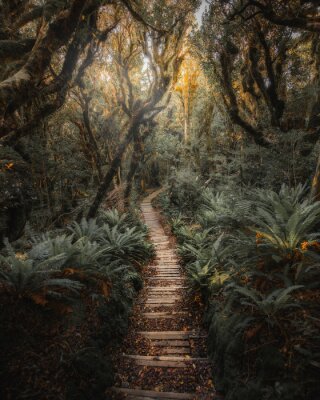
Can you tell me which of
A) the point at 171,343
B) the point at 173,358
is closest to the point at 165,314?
the point at 171,343

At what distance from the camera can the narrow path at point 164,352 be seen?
3420 mm

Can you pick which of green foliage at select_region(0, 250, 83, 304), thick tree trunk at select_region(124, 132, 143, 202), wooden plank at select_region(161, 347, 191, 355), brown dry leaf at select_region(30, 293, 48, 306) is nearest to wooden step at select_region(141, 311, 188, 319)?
wooden plank at select_region(161, 347, 191, 355)

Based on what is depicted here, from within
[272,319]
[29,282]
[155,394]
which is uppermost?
[29,282]

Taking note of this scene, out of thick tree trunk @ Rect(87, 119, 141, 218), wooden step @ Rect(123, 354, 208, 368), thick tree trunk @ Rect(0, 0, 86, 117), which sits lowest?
wooden step @ Rect(123, 354, 208, 368)

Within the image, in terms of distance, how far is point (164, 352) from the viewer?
421 centimetres

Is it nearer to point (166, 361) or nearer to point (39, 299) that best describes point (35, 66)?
point (39, 299)

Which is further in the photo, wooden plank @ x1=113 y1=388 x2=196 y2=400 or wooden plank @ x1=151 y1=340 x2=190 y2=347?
wooden plank @ x1=151 y1=340 x2=190 y2=347

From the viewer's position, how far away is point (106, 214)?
32.9ft

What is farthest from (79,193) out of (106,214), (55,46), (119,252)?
(55,46)

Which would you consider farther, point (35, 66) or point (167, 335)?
point (167, 335)

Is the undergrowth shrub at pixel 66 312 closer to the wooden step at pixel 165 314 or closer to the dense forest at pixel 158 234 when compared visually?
the dense forest at pixel 158 234

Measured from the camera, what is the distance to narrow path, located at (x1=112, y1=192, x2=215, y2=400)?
3.42 metres

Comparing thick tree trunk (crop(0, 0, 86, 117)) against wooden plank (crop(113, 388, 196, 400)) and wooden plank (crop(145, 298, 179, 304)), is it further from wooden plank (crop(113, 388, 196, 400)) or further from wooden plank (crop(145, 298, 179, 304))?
wooden plank (crop(145, 298, 179, 304))

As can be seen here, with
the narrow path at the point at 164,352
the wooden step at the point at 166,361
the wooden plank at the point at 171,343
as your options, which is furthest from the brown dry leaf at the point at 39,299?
Answer: the wooden plank at the point at 171,343
